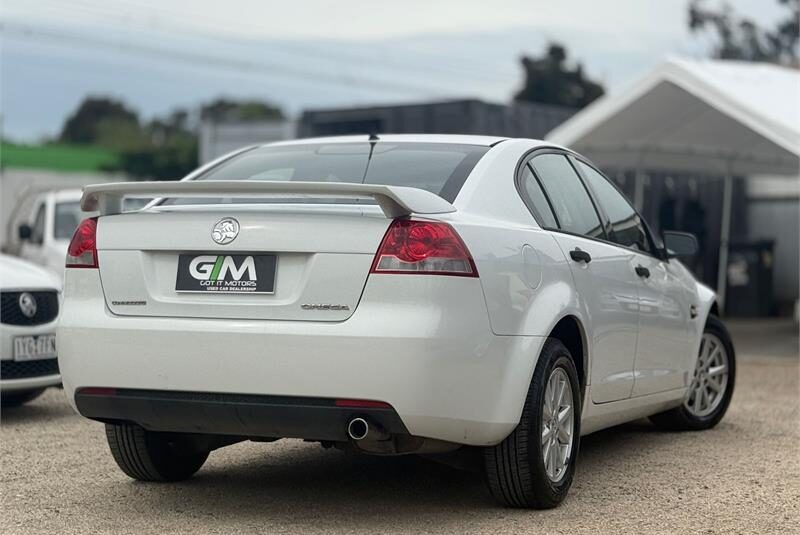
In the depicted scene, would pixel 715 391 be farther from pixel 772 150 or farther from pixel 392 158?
pixel 772 150

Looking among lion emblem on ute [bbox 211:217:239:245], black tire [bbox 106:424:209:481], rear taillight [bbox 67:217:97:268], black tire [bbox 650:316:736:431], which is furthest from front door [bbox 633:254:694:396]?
rear taillight [bbox 67:217:97:268]

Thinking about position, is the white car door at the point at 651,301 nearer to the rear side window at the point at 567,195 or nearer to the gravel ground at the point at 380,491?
the rear side window at the point at 567,195

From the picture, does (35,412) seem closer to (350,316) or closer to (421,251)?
(350,316)

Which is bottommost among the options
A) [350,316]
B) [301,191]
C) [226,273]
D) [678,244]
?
[678,244]

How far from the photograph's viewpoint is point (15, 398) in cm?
905

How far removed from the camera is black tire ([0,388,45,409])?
898 centimetres

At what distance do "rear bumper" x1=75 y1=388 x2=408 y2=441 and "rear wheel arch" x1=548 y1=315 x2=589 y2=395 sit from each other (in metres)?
1.13

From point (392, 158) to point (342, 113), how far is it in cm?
1884

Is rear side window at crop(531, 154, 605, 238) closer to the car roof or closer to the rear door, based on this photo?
the rear door

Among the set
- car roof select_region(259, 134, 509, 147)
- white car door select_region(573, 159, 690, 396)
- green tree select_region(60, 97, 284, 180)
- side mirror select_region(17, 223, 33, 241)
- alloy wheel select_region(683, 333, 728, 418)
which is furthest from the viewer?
green tree select_region(60, 97, 284, 180)

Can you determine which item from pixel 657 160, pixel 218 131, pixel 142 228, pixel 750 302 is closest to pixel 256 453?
pixel 142 228

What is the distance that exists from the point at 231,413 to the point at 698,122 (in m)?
14.5

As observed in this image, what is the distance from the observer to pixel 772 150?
64.5 ft

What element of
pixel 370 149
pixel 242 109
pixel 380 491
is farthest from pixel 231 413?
pixel 242 109
